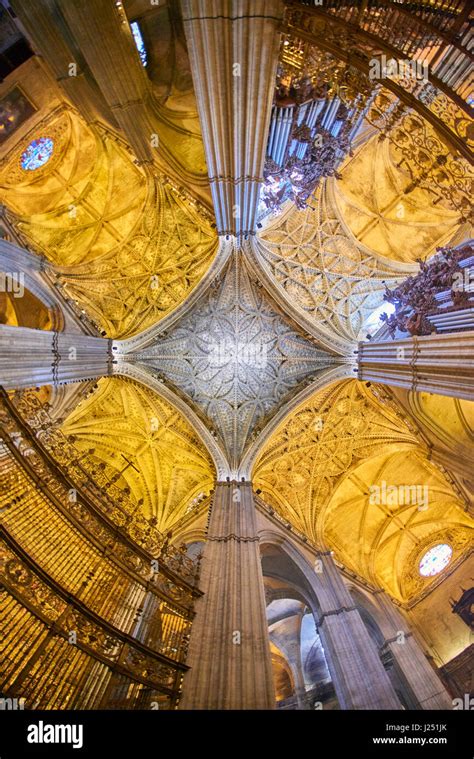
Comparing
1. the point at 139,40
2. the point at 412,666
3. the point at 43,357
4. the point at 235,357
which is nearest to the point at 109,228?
the point at 139,40

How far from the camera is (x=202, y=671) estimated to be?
645 cm

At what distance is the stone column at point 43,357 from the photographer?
254 inches

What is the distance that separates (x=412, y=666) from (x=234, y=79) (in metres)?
14.9

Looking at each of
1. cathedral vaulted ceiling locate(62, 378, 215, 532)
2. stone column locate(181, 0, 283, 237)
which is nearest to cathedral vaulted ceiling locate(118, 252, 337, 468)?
cathedral vaulted ceiling locate(62, 378, 215, 532)

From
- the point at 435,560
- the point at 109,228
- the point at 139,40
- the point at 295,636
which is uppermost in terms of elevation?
the point at 109,228

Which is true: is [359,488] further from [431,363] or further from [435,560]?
[431,363]

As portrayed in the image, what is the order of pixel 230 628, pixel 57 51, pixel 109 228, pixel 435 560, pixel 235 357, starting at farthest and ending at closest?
pixel 235 357
pixel 435 560
pixel 109 228
pixel 230 628
pixel 57 51

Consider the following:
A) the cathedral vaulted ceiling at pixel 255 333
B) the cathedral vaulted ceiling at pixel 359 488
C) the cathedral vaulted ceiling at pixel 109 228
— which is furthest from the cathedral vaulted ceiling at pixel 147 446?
the cathedral vaulted ceiling at pixel 359 488

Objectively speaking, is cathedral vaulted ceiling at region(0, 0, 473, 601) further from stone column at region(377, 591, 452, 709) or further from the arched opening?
stone column at region(377, 591, 452, 709)

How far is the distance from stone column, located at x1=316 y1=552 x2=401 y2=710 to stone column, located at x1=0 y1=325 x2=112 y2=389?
29.3 feet

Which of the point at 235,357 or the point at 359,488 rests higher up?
the point at 235,357

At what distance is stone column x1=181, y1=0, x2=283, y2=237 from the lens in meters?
6.71

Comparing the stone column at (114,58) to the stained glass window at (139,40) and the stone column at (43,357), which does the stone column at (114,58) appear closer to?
the stained glass window at (139,40)

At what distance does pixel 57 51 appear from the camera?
692 cm
